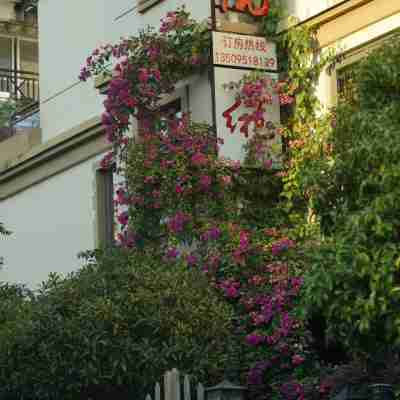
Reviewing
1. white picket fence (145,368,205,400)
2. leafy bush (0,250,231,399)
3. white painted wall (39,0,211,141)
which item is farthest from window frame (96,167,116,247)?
white picket fence (145,368,205,400)

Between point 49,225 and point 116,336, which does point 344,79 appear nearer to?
point 116,336

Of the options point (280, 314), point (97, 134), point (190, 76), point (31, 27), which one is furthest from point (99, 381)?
point (31, 27)

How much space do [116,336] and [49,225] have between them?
9.35 meters

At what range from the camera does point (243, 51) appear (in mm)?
16938

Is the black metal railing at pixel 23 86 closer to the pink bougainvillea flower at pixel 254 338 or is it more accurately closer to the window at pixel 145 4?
the window at pixel 145 4

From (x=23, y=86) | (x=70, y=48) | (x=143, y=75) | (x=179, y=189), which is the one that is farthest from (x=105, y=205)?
(x=23, y=86)

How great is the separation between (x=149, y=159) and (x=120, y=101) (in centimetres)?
118

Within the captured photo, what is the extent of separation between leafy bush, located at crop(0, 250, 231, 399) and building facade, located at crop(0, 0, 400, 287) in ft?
14.7

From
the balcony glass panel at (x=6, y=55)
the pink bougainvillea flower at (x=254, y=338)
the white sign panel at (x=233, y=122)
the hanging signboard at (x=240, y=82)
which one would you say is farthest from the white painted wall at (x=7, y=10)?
the pink bougainvillea flower at (x=254, y=338)

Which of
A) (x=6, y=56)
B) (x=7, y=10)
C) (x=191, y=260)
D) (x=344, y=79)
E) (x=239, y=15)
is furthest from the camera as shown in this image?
(x=6, y=56)

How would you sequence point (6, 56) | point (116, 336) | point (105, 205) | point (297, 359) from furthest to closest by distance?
point (6, 56) → point (105, 205) → point (297, 359) → point (116, 336)

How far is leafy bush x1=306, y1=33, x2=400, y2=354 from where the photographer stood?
10586mm

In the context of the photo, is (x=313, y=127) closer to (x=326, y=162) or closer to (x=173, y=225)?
(x=173, y=225)

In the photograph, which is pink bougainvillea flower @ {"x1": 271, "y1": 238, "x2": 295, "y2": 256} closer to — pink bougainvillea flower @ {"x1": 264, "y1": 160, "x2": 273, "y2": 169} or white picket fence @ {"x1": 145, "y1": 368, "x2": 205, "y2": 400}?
pink bougainvillea flower @ {"x1": 264, "y1": 160, "x2": 273, "y2": 169}
